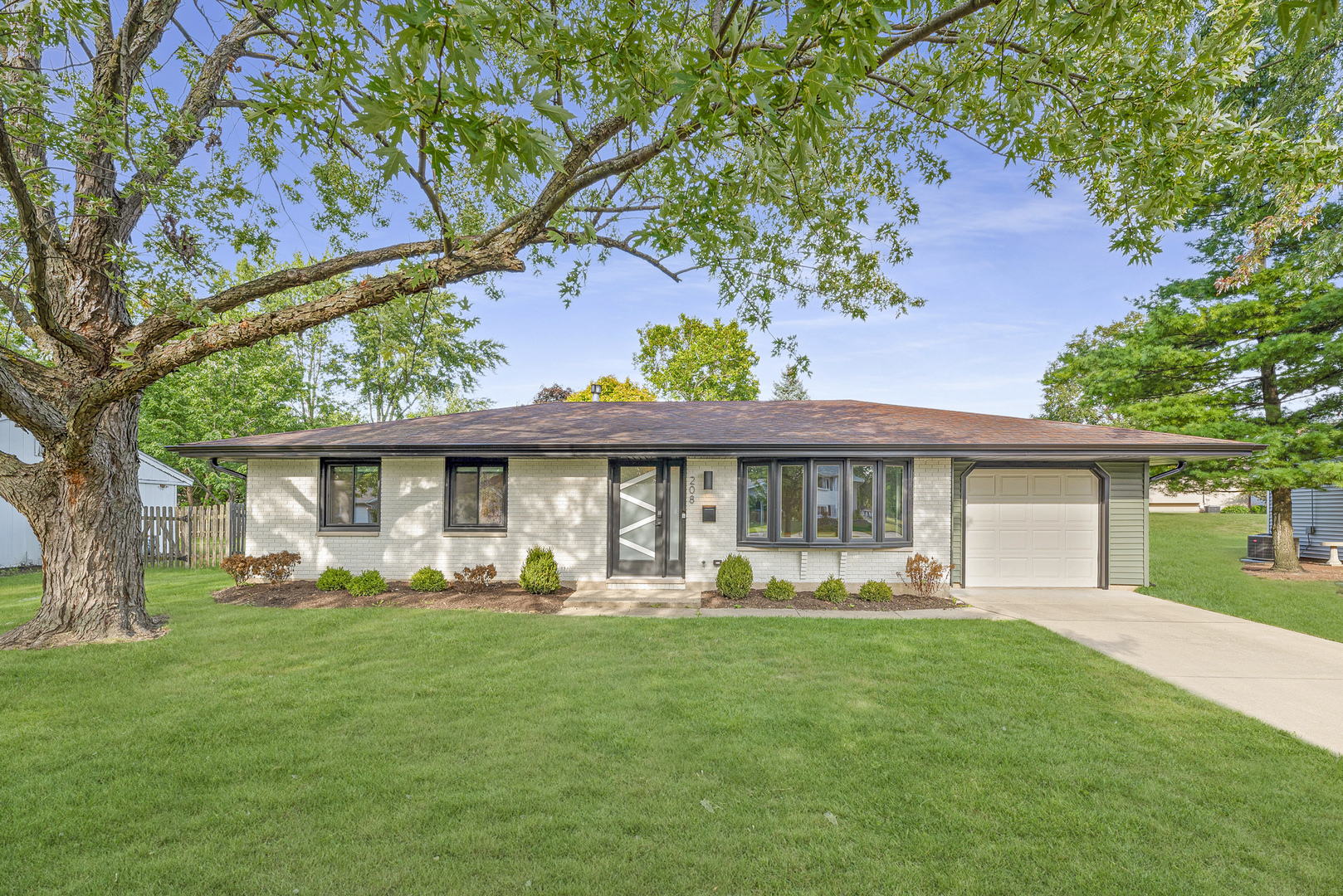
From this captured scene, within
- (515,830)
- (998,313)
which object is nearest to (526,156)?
(515,830)

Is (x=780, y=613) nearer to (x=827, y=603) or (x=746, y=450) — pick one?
(x=827, y=603)

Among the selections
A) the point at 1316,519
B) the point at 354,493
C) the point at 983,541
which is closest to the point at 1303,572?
the point at 1316,519

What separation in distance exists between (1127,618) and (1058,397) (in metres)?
29.9

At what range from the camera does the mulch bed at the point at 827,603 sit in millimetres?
8219

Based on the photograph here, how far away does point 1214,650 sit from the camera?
6.04 meters

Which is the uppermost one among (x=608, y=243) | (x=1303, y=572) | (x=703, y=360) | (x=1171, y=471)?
(x=703, y=360)

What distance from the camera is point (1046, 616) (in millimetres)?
7559

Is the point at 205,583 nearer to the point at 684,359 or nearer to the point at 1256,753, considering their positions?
the point at 1256,753

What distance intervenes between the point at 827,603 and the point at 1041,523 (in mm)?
4379

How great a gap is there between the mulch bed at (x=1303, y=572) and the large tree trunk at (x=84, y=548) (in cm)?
1894

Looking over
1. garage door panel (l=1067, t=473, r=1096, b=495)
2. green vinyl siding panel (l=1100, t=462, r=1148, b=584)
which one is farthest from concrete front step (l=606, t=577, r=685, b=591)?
green vinyl siding panel (l=1100, t=462, r=1148, b=584)

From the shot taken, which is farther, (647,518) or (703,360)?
(703,360)

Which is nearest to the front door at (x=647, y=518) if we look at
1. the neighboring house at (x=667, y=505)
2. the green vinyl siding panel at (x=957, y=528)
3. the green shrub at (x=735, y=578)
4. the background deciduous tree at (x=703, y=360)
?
the neighboring house at (x=667, y=505)

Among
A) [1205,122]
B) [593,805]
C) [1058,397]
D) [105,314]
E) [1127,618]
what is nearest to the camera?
[593,805]
